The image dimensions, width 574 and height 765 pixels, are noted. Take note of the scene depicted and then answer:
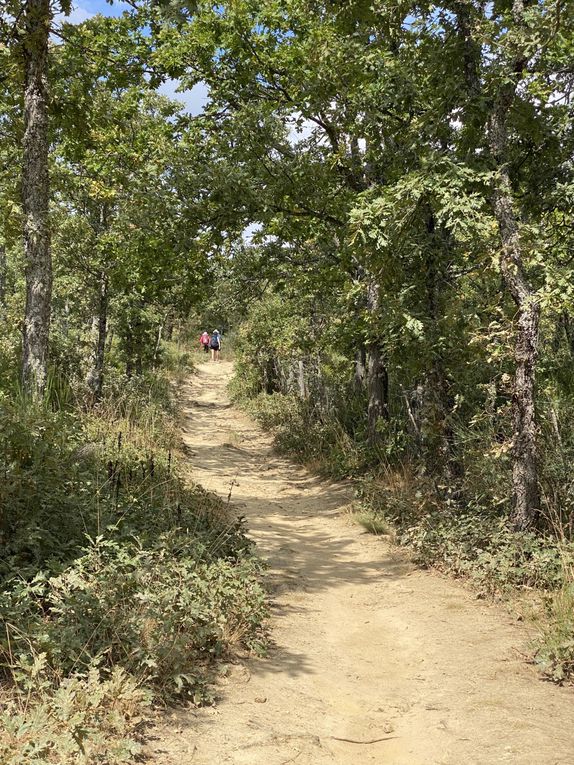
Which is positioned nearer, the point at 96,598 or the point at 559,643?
the point at 96,598

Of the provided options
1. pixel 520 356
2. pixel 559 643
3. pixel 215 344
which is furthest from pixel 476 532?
pixel 215 344

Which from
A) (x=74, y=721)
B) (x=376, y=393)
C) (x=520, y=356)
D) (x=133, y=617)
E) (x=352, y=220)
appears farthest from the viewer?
(x=376, y=393)

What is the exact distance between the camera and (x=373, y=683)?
4.55 m

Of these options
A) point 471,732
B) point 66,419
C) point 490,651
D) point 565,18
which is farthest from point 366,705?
point 565,18

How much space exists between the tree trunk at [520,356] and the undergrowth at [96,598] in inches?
107

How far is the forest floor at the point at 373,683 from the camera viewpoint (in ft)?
11.3

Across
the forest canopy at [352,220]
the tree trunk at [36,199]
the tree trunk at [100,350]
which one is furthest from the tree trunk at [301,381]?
the tree trunk at [36,199]

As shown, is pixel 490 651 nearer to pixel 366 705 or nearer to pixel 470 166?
pixel 366 705

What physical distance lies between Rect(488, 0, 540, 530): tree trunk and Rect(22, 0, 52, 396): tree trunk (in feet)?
17.3

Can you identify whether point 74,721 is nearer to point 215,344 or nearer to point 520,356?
point 520,356

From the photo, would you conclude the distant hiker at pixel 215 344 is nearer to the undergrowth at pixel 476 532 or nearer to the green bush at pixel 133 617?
the undergrowth at pixel 476 532

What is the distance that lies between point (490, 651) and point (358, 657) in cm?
104

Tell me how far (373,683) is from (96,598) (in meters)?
2.11

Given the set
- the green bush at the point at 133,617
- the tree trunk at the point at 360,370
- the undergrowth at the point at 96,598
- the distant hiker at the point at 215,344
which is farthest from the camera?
the distant hiker at the point at 215,344
